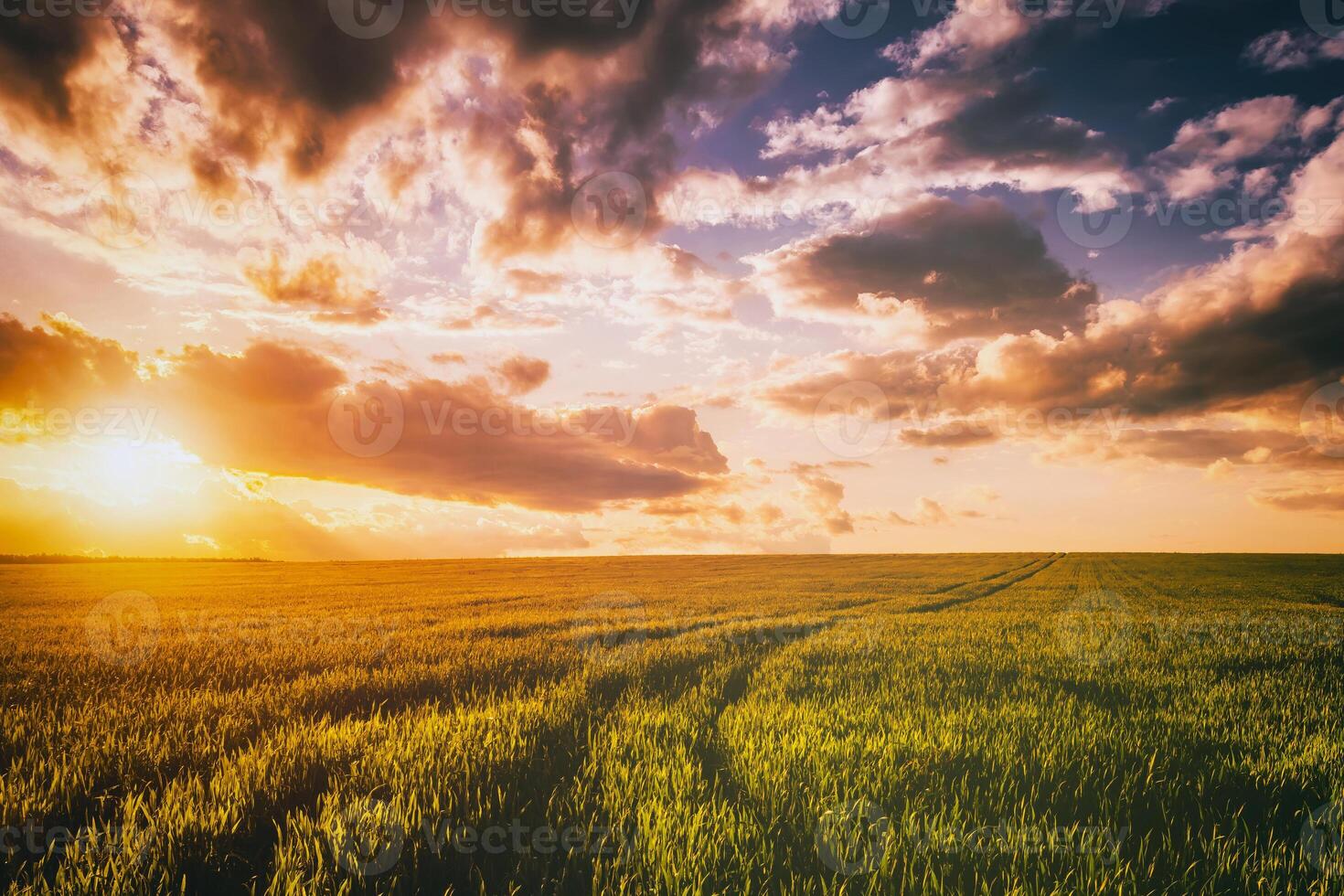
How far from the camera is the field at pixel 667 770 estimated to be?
110 inches

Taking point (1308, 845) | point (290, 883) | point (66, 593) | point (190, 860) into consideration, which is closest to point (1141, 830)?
point (1308, 845)

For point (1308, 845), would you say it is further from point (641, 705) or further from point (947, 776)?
point (641, 705)

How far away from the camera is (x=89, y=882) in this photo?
97.4 inches

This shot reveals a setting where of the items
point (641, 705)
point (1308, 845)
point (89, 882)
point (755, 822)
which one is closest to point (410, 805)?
point (89, 882)

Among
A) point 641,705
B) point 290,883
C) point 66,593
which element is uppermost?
point 290,883

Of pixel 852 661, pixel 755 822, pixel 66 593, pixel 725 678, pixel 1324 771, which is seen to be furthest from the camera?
pixel 66 593

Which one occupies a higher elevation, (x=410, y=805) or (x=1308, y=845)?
(x=410, y=805)

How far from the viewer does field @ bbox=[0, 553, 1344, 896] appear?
2.80m

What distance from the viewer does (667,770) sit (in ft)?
12.6

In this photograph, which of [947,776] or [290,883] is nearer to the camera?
[290,883]

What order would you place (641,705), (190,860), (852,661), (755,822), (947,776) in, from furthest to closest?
(852,661) < (641,705) < (947,776) < (755,822) < (190,860)

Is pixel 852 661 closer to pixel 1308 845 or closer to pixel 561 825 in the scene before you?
pixel 1308 845

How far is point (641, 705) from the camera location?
588cm

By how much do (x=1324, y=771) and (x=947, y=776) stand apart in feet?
9.80
